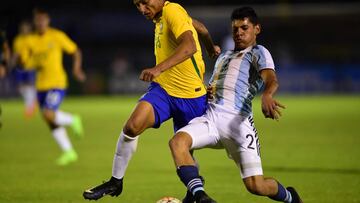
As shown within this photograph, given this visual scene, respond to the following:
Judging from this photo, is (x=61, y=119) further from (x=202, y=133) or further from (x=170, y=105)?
(x=202, y=133)

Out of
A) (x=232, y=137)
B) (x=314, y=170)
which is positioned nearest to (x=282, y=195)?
(x=232, y=137)

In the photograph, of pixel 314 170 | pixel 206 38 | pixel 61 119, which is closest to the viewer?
pixel 206 38

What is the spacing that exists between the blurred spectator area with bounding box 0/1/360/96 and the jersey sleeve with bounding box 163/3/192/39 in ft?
82.2

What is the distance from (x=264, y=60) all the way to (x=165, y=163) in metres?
5.78

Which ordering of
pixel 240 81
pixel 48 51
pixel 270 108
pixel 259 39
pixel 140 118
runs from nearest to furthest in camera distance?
pixel 270 108 → pixel 240 81 → pixel 140 118 → pixel 48 51 → pixel 259 39

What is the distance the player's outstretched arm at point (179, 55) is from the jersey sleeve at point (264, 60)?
587 millimetres

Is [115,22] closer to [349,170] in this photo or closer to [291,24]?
[291,24]

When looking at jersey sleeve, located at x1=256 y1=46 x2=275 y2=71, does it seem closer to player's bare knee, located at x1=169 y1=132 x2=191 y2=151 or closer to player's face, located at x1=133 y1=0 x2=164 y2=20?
player's bare knee, located at x1=169 y1=132 x2=191 y2=151

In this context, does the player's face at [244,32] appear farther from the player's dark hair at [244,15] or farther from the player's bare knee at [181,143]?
the player's bare knee at [181,143]

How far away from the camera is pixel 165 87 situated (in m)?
7.81

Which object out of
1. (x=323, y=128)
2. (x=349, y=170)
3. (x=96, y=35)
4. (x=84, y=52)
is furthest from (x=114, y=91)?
(x=349, y=170)

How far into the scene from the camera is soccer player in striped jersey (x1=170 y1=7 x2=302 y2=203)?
697cm

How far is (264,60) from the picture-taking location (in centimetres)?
706

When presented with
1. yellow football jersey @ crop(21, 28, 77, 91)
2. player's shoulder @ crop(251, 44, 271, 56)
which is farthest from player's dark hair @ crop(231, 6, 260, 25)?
yellow football jersey @ crop(21, 28, 77, 91)
